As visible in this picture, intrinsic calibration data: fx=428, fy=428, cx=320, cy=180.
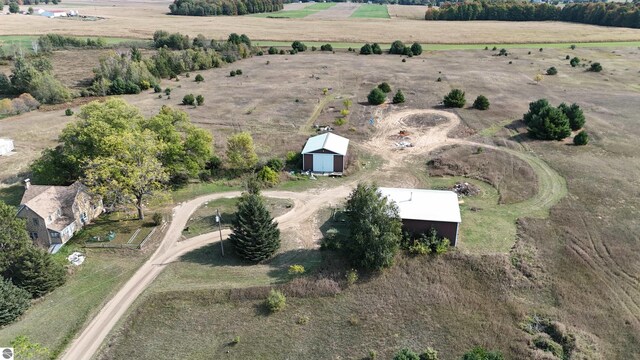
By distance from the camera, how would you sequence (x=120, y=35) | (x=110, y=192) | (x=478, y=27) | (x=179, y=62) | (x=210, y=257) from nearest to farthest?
(x=210, y=257) < (x=110, y=192) < (x=179, y=62) < (x=120, y=35) < (x=478, y=27)

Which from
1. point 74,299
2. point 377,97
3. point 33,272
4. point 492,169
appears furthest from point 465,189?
point 33,272

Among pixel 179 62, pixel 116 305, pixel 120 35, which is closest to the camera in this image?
pixel 116 305

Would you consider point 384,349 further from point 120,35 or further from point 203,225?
point 120,35

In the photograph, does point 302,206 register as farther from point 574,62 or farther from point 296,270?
point 574,62

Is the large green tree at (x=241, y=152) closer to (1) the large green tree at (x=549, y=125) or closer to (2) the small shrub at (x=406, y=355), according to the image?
(2) the small shrub at (x=406, y=355)

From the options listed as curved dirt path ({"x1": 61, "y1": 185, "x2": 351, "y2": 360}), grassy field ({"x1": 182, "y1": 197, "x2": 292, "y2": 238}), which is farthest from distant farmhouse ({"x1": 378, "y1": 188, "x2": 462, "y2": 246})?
grassy field ({"x1": 182, "y1": 197, "x2": 292, "y2": 238})

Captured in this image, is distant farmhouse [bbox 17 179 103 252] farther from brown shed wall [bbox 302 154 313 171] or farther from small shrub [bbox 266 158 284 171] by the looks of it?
brown shed wall [bbox 302 154 313 171]

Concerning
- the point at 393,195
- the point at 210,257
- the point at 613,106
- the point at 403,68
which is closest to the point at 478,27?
the point at 403,68
